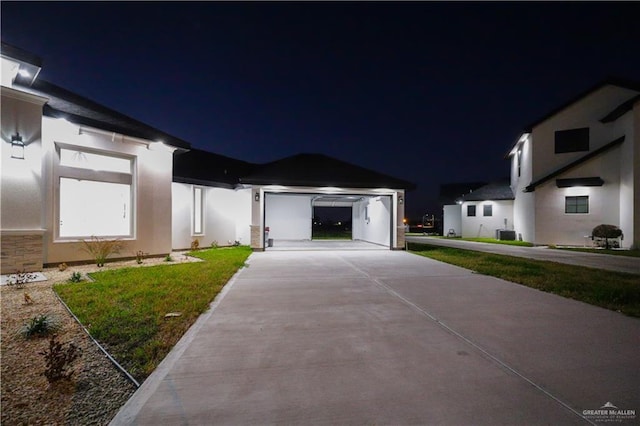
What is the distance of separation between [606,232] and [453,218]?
15.3m

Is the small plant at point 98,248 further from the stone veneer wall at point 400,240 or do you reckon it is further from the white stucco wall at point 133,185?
the stone veneer wall at point 400,240

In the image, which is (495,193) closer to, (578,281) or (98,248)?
(578,281)

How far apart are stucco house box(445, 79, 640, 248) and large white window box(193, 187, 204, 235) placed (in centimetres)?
1978

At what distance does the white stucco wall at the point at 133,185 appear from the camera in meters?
→ 8.21

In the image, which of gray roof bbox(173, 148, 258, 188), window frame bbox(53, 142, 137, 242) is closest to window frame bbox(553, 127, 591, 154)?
gray roof bbox(173, 148, 258, 188)

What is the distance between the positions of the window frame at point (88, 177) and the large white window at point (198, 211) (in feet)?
12.6

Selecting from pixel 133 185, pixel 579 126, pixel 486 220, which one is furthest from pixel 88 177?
pixel 486 220

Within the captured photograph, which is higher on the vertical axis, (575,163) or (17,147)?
(575,163)

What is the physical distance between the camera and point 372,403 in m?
2.29

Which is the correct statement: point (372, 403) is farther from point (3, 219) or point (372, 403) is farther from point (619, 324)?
point (3, 219)

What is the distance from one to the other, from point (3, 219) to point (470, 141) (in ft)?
240

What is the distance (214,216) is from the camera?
14.8 metres

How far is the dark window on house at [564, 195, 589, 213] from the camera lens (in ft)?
54.7

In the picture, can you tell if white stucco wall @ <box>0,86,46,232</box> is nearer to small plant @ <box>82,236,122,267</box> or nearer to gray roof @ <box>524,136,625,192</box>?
small plant @ <box>82,236,122,267</box>
